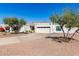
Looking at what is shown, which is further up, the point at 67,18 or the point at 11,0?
the point at 11,0

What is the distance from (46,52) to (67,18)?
A: 4737 mm

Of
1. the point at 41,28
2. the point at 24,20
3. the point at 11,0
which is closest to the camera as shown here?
the point at 11,0

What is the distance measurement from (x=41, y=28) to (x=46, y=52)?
23.5 metres

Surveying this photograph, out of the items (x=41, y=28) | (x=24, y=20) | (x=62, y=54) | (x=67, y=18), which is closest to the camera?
(x=62, y=54)

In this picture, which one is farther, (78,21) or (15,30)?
(15,30)

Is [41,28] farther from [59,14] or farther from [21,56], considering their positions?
[21,56]

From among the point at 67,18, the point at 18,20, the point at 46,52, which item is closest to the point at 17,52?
the point at 46,52

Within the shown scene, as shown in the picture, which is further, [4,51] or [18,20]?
[18,20]

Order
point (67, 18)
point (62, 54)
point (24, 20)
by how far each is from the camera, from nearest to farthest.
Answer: point (62, 54) < point (67, 18) < point (24, 20)

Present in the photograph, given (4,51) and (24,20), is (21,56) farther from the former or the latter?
(24,20)

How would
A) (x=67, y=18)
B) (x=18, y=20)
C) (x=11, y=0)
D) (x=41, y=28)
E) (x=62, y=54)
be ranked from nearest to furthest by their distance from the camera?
(x=11, y=0) → (x=62, y=54) → (x=67, y=18) → (x=18, y=20) → (x=41, y=28)

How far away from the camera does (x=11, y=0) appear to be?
30.1 feet

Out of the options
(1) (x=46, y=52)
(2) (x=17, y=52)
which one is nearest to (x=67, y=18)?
(1) (x=46, y=52)

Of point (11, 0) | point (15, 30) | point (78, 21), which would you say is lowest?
point (15, 30)
